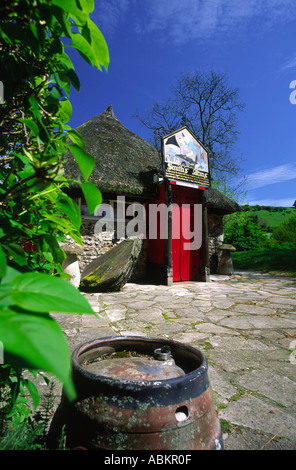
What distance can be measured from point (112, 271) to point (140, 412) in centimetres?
469

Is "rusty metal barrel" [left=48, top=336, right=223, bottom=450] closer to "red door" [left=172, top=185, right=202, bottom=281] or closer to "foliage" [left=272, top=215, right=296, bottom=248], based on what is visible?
"red door" [left=172, top=185, right=202, bottom=281]

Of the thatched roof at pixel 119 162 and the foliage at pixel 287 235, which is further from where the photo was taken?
the foliage at pixel 287 235

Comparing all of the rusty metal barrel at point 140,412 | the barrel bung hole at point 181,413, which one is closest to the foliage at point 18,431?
the rusty metal barrel at point 140,412

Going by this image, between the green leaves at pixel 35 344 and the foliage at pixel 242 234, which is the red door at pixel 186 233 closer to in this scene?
the green leaves at pixel 35 344

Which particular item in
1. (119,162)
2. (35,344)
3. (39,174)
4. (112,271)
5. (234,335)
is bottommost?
(234,335)

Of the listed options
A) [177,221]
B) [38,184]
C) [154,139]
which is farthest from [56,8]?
[154,139]

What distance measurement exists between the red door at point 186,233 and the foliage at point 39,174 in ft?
20.1

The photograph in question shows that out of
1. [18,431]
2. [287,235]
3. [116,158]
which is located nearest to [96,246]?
[116,158]

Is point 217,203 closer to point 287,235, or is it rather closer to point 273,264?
point 273,264

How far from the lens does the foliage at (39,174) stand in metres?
0.26

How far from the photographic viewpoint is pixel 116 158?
7602mm

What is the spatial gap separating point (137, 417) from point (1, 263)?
2.03 feet

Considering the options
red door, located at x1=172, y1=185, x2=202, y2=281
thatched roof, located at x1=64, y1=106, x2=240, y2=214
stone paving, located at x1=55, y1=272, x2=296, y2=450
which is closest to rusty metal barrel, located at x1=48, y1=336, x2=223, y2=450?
stone paving, located at x1=55, y1=272, x2=296, y2=450

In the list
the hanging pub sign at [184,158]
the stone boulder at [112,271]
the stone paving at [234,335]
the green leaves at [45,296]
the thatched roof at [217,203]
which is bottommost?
the stone paving at [234,335]
